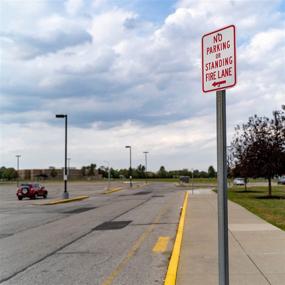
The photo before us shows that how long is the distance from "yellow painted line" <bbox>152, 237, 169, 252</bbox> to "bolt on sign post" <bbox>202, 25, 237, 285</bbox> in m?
7.06

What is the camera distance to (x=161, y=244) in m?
12.0

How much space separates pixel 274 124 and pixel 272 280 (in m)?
28.2

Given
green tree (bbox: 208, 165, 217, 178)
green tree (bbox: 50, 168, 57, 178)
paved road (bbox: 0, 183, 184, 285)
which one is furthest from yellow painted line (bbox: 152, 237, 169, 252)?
green tree (bbox: 50, 168, 57, 178)

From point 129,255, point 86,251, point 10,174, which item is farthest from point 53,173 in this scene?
point 129,255

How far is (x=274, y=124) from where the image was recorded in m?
34.0

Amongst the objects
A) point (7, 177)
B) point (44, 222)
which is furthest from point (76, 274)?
point (7, 177)

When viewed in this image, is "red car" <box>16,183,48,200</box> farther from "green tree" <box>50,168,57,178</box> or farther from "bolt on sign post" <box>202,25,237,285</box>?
"green tree" <box>50,168,57,178</box>


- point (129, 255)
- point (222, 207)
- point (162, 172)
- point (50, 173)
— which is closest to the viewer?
point (222, 207)

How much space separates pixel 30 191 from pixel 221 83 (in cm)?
3751

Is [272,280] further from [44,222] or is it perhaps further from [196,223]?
[44,222]

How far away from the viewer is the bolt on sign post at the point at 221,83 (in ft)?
13.5

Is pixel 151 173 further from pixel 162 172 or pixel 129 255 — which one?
pixel 129 255

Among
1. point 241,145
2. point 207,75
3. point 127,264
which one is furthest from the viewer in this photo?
point 241,145

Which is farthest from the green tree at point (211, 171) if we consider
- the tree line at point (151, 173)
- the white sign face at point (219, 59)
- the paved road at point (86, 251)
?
the white sign face at point (219, 59)
